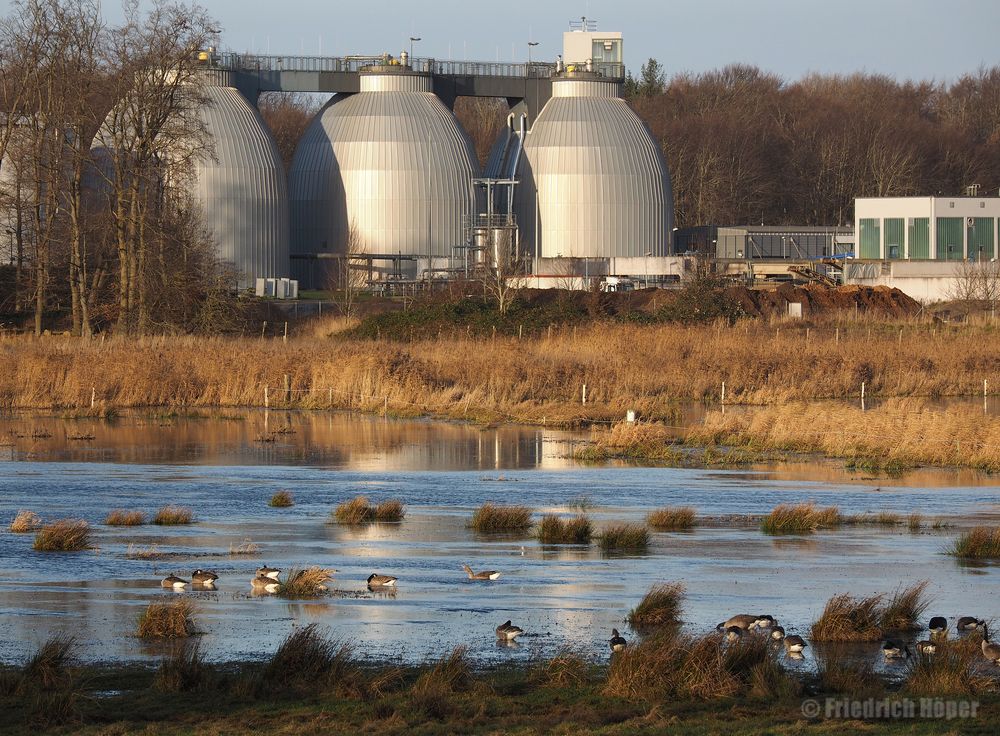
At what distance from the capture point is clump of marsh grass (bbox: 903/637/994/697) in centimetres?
1458

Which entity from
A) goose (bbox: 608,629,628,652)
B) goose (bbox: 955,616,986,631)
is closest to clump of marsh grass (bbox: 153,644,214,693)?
goose (bbox: 608,629,628,652)

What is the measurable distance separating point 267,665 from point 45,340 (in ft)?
137

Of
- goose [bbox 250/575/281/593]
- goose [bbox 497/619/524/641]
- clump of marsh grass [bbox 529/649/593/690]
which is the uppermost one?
goose [bbox 250/575/281/593]

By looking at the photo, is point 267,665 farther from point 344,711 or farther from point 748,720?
point 748,720

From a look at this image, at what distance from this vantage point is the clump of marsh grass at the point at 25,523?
23.6 metres

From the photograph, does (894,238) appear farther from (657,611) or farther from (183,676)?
(183,676)

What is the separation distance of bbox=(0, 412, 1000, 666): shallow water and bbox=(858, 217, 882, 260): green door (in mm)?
65436

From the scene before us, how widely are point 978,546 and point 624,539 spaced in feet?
16.0

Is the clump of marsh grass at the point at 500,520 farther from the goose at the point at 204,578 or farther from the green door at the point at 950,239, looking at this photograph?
the green door at the point at 950,239

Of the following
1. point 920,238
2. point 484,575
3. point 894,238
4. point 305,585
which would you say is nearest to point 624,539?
point 484,575

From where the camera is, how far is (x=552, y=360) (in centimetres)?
4944

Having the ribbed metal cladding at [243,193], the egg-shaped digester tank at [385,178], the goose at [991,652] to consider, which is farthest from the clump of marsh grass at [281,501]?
the egg-shaped digester tank at [385,178]

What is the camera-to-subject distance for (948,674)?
14742mm

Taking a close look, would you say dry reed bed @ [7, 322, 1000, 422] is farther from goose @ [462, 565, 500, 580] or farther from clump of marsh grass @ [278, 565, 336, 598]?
clump of marsh grass @ [278, 565, 336, 598]
